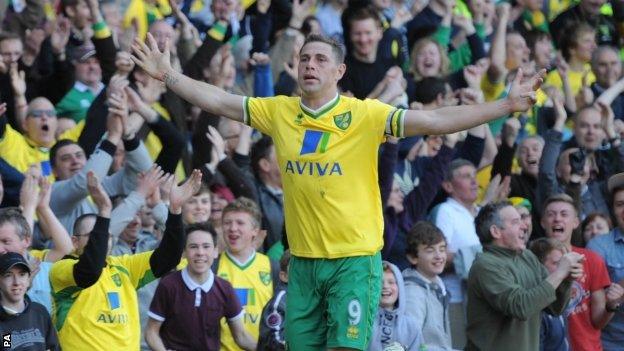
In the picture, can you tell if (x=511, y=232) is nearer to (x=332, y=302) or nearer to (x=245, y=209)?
(x=245, y=209)

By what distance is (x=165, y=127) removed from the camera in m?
13.8

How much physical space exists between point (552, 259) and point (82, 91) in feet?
17.4

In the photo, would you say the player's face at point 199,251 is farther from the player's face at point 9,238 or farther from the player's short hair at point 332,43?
the player's short hair at point 332,43

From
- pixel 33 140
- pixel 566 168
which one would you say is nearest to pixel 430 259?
pixel 566 168

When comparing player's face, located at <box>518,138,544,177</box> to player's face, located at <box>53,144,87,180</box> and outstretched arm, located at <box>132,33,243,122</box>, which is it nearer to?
player's face, located at <box>53,144,87,180</box>

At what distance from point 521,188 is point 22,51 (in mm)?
5258

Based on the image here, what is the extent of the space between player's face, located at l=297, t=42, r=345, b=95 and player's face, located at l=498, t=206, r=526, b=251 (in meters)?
3.06

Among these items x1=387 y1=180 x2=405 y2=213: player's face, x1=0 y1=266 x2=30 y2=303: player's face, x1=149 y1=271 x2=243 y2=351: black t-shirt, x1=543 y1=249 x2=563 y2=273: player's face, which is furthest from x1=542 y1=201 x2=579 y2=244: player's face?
x1=0 y1=266 x2=30 y2=303: player's face

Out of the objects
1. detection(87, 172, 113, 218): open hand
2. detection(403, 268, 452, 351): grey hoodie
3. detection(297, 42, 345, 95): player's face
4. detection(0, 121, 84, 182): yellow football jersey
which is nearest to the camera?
detection(297, 42, 345, 95): player's face

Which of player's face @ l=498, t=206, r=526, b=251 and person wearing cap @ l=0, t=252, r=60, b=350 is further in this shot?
player's face @ l=498, t=206, r=526, b=251

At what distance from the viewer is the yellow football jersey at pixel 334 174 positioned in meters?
9.41

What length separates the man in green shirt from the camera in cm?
1168

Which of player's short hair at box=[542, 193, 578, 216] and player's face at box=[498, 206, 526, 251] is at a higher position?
player's short hair at box=[542, 193, 578, 216]

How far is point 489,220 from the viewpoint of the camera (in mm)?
12258
